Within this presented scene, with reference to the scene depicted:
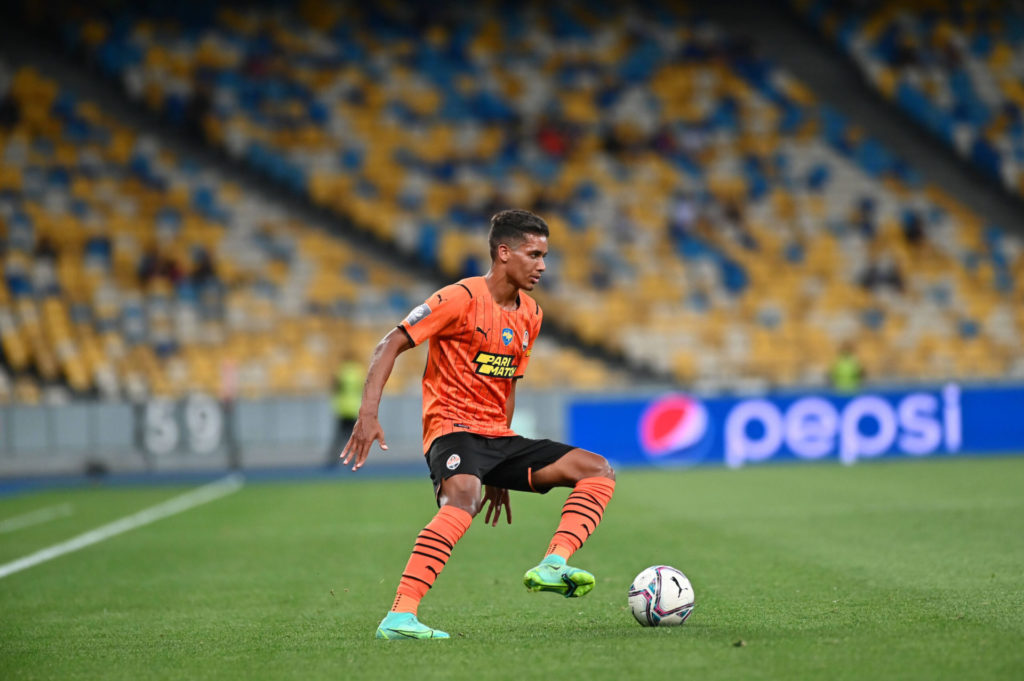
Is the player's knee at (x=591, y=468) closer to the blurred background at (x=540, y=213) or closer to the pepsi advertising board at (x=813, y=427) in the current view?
the pepsi advertising board at (x=813, y=427)

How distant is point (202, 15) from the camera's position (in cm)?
2656

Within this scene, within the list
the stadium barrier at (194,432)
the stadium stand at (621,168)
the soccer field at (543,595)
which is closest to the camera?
the soccer field at (543,595)

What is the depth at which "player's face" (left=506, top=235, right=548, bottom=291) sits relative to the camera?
19.2 feet

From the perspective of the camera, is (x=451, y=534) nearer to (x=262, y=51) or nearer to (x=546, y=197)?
(x=546, y=197)

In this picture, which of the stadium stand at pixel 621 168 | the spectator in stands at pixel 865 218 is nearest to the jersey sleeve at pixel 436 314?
the stadium stand at pixel 621 168

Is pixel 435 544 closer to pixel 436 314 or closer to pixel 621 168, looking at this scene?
pixel 436 314

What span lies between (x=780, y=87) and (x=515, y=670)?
928 inches

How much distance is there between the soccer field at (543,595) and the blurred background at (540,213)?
6473 millimetres

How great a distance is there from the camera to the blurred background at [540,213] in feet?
67.1

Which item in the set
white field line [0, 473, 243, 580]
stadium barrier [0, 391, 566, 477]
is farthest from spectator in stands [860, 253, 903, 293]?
white field line [0, 473, 243, 580]

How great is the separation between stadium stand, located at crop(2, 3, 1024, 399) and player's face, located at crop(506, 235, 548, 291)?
1607 centimetres

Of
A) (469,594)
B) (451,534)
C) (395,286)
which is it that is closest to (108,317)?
(395,286)

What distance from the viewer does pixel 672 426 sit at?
64.3 ft

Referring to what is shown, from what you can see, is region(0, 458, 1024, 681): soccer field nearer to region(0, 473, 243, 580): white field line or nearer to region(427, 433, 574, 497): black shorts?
region(0, 473, 243, 580): white field line
